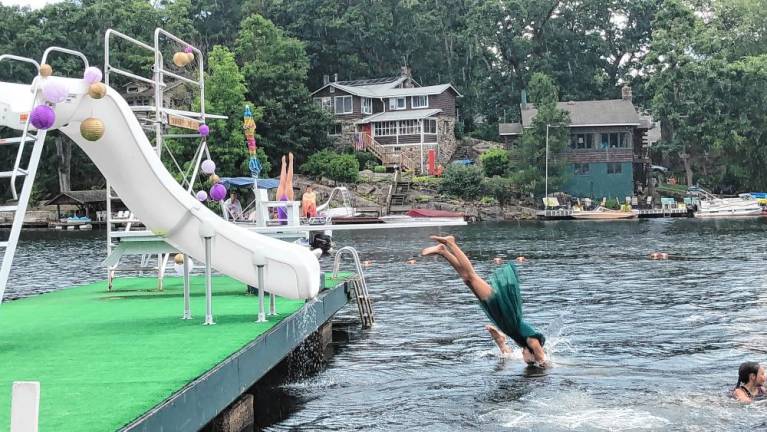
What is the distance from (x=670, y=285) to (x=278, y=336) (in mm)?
17767

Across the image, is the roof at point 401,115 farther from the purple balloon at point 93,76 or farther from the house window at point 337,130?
the purple balloon at point 93,76

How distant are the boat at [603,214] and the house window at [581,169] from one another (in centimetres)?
766

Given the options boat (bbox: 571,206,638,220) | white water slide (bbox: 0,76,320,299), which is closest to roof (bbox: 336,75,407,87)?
boat (bbox: 571,206,638,220)

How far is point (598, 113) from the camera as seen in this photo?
3238 inches

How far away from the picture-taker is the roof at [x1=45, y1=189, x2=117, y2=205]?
77.4 m

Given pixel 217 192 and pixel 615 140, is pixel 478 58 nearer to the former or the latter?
pixel 615 140

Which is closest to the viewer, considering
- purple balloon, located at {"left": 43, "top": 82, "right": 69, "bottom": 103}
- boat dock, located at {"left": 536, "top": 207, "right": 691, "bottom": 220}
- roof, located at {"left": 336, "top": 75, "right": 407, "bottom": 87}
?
purple balloon, located at {"left": 43, "top": 82, "right": 69, "bottom": 103}

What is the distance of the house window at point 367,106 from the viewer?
3406 inches

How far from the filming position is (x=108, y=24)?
83.1 m

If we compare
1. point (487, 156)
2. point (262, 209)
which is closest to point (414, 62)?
point (487, 156)

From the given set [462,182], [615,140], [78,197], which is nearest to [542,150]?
[462,182]

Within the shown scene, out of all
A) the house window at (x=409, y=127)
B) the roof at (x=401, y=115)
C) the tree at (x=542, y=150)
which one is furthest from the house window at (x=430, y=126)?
the tree at (x=542, y=150)

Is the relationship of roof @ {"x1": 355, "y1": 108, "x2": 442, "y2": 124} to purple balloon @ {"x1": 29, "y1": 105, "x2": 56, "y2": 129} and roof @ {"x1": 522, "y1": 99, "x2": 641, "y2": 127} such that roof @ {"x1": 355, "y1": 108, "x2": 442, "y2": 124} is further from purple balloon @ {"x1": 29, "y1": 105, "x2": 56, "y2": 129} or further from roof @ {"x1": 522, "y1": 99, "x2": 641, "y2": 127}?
purple balloon @ {"x1": 29, "y1": 105, "x2": 56, "y2": 129}

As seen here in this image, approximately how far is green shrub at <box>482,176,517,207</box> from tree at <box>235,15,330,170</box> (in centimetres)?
1531
